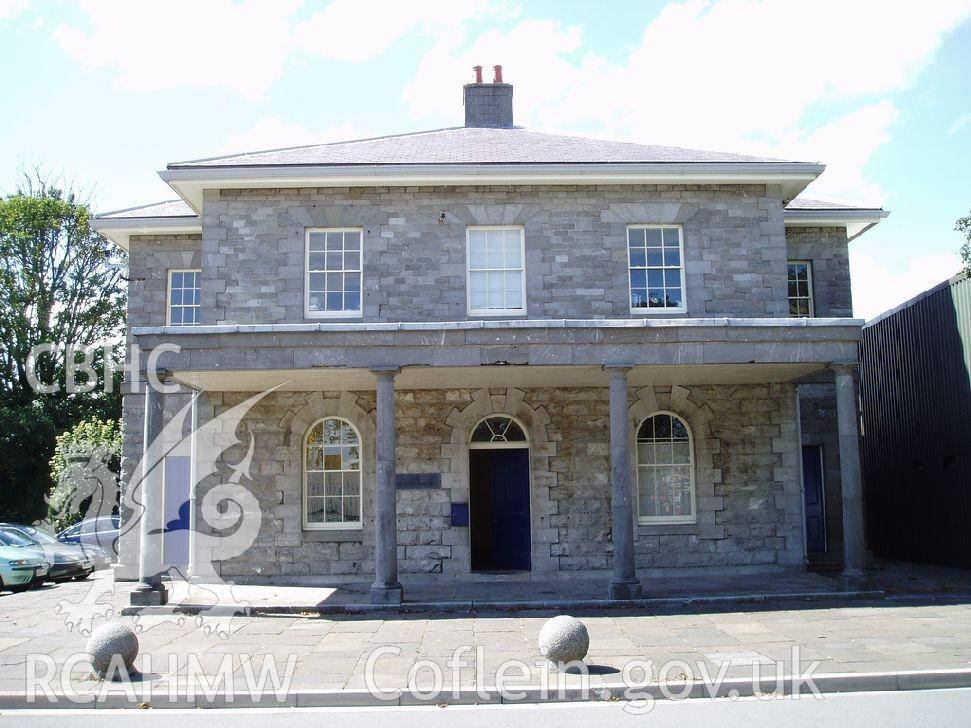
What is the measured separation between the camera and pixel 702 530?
1575 centimetres

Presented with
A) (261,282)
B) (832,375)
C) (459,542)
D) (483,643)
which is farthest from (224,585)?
(832,375)

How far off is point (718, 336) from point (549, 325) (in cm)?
266

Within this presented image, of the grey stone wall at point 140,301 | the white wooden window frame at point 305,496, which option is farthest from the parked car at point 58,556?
the white wooden window frame at point 305,496

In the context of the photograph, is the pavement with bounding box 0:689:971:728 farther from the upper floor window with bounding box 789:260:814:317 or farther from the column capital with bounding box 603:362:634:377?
the upper floor window with bounding box 789:260:814:317

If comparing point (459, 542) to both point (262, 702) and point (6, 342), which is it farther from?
point (6, 342)

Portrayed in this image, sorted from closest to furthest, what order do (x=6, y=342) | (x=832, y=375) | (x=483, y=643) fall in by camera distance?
1. (x=483, y=643)
2. (x=832, y=375)
3. (x=6, y=342)

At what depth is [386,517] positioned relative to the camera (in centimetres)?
1287

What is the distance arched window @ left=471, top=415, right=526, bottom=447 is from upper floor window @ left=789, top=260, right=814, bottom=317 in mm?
6802

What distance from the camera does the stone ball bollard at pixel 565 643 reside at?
8.72 meters

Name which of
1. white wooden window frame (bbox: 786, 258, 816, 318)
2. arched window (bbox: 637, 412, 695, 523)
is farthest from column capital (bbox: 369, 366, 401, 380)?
white wooden window frame (bbox: 786, 258, 816, 318)

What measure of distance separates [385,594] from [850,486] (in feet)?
24.0

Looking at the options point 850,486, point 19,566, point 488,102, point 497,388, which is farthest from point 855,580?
point 19,566

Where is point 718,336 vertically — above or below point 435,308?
below

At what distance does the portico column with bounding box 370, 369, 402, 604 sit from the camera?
12.7 m
